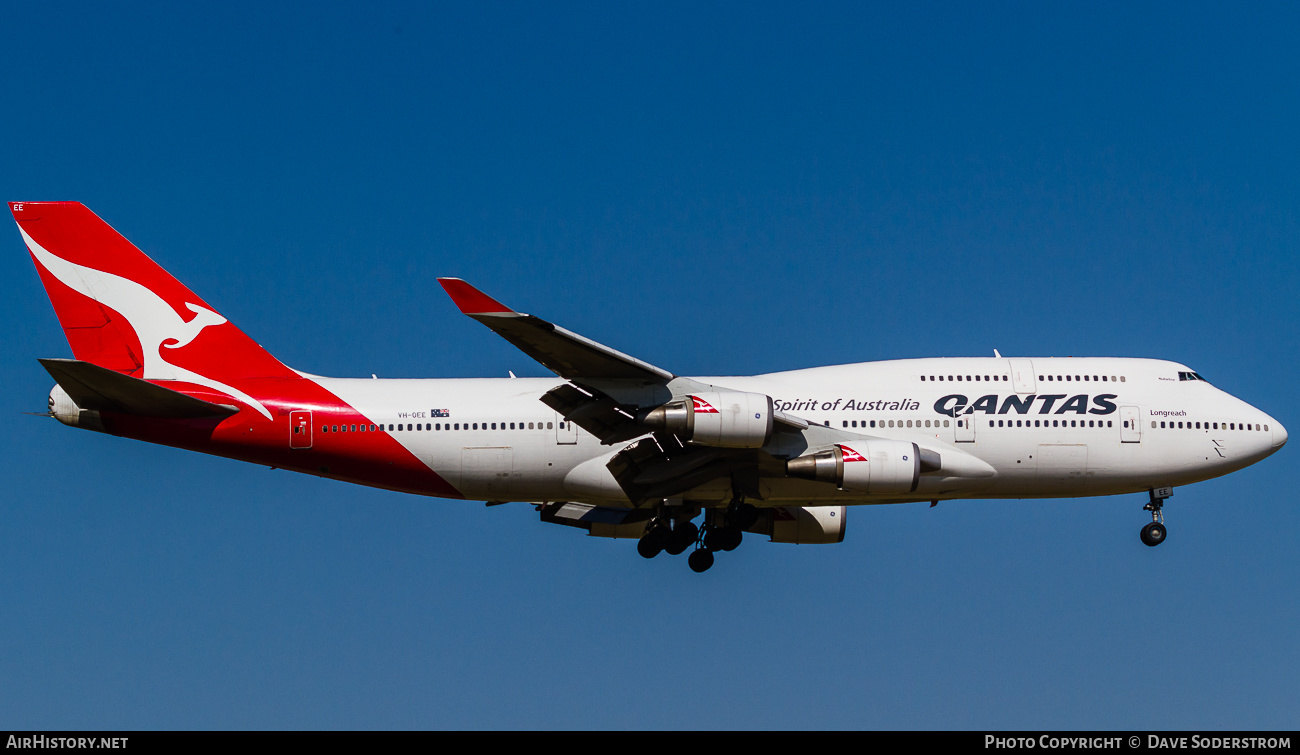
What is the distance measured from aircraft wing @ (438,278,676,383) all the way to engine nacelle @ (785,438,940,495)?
4.11 metres

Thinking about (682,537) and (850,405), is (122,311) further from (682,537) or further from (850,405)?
(850,405)

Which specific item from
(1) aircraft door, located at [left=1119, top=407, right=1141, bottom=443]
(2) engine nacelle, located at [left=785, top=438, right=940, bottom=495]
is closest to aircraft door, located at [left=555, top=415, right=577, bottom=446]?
(2) engine nacelle, located at [left=785, top=438, right=940, bottom=495]

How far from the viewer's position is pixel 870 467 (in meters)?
29.0

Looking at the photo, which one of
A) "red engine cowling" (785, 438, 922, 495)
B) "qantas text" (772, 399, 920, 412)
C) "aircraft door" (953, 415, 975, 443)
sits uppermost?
"qantas text" (772, 399, 920, 412)

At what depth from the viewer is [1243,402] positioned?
32781mm

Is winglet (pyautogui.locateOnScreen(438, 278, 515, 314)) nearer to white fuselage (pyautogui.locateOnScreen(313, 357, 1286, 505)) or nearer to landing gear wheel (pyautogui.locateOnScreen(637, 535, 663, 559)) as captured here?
white fuselage (pyautogui.locateOnScreen(313, 357, 1286, 505))

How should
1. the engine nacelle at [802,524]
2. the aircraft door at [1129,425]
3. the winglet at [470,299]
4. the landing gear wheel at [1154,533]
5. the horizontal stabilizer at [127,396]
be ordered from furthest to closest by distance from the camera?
1. the engine nacelle at [802,524]
2. the landing gear wheel at [1154,533]
3. the aircraft door at [1129,425]
4. the horizontal stabilizer at [127,396]
5. the winglet at [470,299]

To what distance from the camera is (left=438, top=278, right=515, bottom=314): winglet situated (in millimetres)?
24641

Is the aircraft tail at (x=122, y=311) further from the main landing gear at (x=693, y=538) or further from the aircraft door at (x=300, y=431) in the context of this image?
the main landing gear at (x=693, y=538)

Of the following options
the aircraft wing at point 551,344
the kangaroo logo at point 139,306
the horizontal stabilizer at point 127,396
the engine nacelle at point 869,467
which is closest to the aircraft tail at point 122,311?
the kangaroo logo at point 139,306

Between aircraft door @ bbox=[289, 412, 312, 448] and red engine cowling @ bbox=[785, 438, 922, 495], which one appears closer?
red engine cowling @ bbox=[785, 438, 922, 495]

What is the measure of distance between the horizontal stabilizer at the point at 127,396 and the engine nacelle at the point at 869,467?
13571 millimetres

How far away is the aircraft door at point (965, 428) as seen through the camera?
30.7 metres
